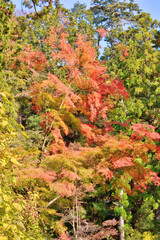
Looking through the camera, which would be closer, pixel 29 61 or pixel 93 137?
pixel 93 137

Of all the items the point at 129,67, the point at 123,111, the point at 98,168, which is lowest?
the point at 98,168

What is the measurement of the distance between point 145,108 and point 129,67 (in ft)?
8.26

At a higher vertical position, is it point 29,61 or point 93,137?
point 29,61

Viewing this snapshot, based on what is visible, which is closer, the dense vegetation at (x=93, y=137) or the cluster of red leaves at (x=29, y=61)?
the dense vegetation at (x=93, y=137)

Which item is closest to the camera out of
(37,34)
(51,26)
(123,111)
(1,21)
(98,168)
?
(98,168)

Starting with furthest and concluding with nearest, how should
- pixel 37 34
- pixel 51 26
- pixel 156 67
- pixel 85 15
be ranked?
1. pixel 85 15
2. pixel 37 34
3. pixel 51 26
4. pixel 156 67

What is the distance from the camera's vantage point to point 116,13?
2247 centimetres

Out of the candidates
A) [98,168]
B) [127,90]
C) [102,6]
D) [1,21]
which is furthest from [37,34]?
[98,168]

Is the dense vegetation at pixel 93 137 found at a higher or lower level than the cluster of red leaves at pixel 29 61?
lower

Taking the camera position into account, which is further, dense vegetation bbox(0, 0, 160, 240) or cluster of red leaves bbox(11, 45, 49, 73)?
cluster of red leaves bbox(11, 45, 49, 73)

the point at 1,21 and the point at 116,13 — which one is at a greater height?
the point at 116,13

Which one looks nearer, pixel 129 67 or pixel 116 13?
pixel 129 67

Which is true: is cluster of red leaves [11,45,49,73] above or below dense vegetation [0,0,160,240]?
above

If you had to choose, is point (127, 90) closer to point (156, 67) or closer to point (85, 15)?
point (156, 67)
